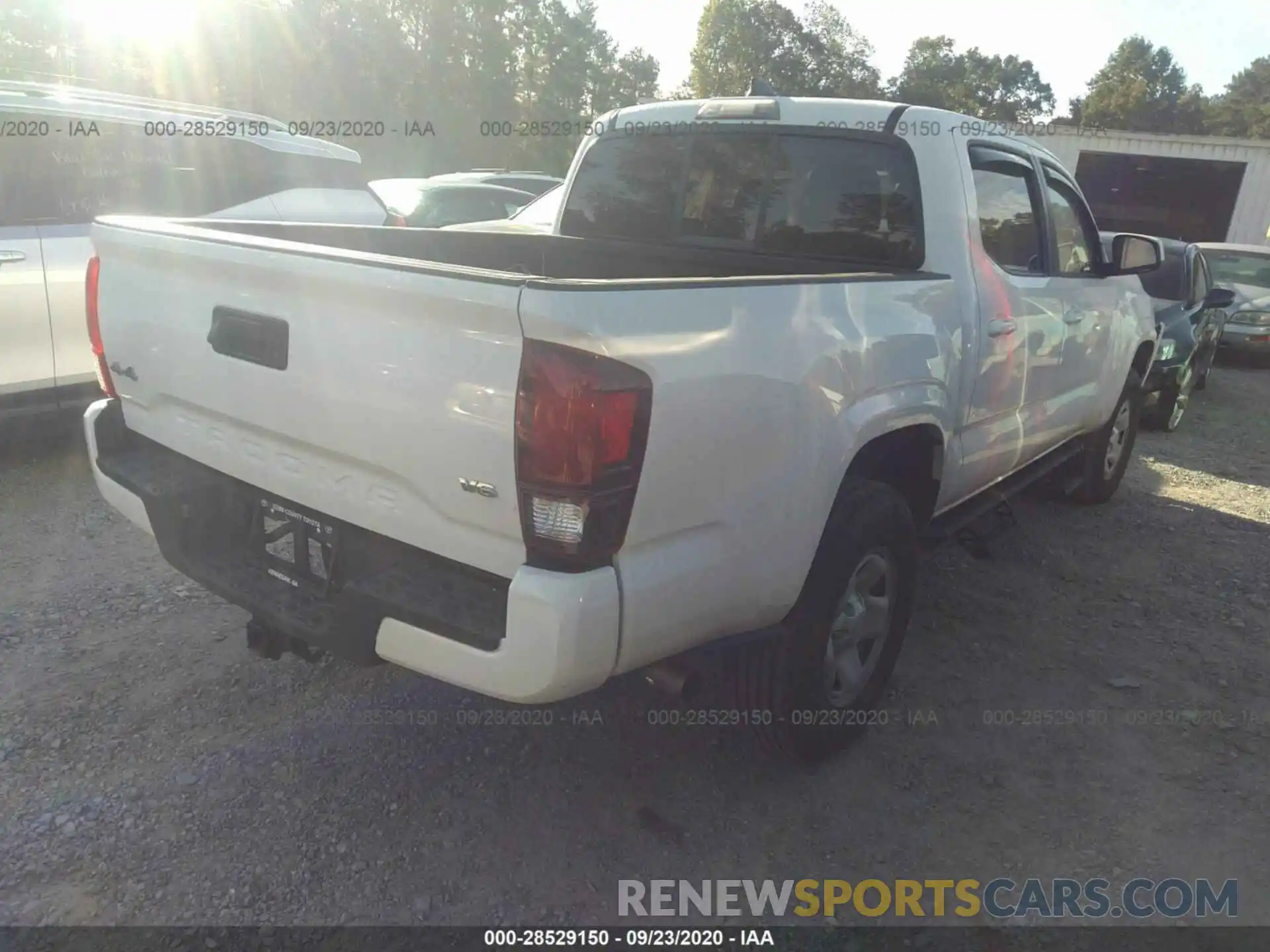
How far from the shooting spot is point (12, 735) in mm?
2855

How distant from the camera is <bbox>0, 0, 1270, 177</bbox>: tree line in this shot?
24266 millimetres

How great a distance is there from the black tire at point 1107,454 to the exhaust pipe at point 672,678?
13.0ft

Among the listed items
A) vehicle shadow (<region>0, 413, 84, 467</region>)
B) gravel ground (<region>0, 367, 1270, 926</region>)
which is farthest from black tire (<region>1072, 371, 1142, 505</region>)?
vehicle shadow (<region>0, 413, 84, 467</region>)

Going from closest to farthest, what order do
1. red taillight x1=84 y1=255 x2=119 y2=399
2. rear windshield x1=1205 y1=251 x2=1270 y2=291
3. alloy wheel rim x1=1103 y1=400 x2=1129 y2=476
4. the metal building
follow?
red taillight x1=84 y1=255 x2=119 y2=399 < alloy wheel rim x1=1103 y1=400 x2=1129 y2=476 < rear windshield x1=1205 y1=251 x2=1270 y2=291 < the metal building

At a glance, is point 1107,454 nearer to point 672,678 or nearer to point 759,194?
point 759,194

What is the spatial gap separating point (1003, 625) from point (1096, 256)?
1914 mm

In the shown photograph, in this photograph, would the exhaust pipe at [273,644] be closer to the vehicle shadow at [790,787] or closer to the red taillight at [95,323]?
the vehicle shadow at [790,787]

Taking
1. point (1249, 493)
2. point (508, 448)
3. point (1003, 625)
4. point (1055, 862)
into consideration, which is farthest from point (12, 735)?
point (1249, 493)

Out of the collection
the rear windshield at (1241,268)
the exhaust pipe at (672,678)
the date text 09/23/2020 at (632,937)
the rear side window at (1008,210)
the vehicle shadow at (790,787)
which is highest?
the rear side window at (1008,210)

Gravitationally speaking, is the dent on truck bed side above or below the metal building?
below

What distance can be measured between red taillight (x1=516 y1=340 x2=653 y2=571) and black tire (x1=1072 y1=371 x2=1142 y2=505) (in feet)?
14.1

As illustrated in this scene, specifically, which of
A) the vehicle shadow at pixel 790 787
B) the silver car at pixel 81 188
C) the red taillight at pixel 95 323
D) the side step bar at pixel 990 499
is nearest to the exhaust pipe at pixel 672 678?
the vehicle shadow at pixel 790 787

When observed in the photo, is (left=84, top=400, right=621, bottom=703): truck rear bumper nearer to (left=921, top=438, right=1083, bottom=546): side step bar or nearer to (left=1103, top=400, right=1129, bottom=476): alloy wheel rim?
(left=921, top=438, right=1083, bottom=546): side step bar

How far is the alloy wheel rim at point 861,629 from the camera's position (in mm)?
2879
